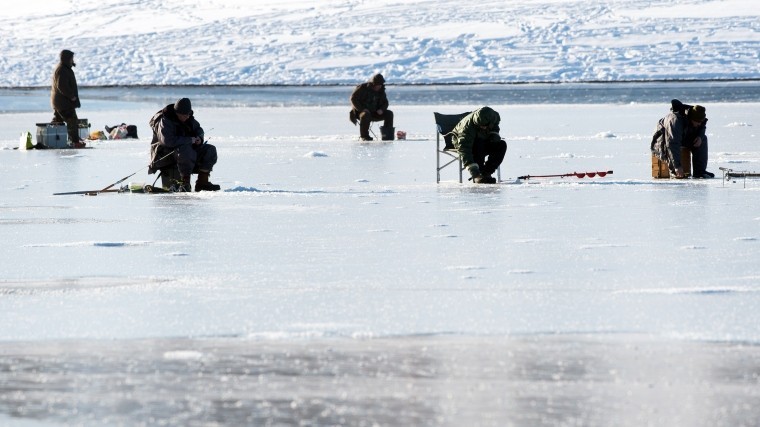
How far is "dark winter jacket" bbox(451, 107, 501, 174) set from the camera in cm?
1219

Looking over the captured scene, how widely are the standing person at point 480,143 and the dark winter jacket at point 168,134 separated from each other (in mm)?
2151

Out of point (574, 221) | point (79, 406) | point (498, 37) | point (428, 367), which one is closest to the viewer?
point (79, 406)

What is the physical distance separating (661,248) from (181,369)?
141 inches

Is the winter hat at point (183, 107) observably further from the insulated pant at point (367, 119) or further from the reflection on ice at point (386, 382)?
A: the insulated pant at point (367, 119)

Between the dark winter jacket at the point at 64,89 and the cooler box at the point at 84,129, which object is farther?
the cooler box at the point at 84,129

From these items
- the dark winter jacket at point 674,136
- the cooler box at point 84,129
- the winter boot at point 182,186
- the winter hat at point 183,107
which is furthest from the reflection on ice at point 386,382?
the cooler box at point 84,129

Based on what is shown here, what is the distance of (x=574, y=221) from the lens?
9.05 m

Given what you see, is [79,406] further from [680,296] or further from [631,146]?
[631,146]

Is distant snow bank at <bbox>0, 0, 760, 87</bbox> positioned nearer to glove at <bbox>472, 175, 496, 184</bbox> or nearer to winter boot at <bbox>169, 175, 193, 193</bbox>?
glove at <bbox>472, 175, 496, 184</bbox>

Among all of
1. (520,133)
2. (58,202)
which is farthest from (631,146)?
(58,202)

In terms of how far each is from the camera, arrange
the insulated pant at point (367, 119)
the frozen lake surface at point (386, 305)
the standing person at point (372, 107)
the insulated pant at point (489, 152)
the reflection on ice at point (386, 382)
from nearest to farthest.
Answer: the reflection on ice at point (386, 382), the frozen lake surface at point (386, 305), the insulated pant at point (489, 152), the insulated pant at point (367, 119), the standing person at point (372, 107)

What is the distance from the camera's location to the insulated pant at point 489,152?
1234 centimetres

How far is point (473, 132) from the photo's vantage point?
12.3m

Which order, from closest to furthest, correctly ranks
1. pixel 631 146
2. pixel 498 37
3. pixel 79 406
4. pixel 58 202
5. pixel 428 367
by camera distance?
1. pixel 79 406
2. pixel 428 367
3. pixel 58 202
4. pixel 631 146
5. pixel 498 37
